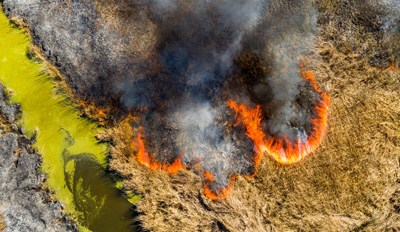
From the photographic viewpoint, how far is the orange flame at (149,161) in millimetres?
4371

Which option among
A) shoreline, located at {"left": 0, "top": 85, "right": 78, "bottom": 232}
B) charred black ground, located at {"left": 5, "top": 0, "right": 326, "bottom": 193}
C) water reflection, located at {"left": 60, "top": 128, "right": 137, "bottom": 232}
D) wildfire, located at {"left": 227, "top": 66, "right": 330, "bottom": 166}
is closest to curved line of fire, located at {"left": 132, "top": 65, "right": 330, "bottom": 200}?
wildfire, located at {"left": 227, "top": 66, "right": 330, "bottom": 166}

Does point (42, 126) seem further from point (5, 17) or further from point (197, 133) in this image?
point (197, 133)

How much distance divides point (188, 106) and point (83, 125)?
192 cm

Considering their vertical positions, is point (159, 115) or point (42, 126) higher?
point (159, 115)

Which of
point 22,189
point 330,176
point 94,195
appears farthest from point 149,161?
point 330,176

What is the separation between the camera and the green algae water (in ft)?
14.5

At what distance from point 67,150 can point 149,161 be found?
148 centimetres

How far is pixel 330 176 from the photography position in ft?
14.1

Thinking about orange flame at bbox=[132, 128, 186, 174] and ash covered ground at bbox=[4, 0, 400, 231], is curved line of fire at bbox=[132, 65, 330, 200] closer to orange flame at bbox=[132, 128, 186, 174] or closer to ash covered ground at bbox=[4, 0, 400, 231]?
orange flame at bbox=[132, 128, 186, 174]

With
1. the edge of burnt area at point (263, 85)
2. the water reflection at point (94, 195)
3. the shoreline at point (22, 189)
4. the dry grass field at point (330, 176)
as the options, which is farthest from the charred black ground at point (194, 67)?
the shoreline at point (22, 189)

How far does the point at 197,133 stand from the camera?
172 inches

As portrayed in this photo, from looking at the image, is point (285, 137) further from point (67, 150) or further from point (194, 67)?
point (67, 150)

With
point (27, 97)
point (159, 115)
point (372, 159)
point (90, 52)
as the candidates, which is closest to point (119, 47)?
point (90, 52)

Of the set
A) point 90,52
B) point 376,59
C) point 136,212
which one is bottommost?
point 136,212
